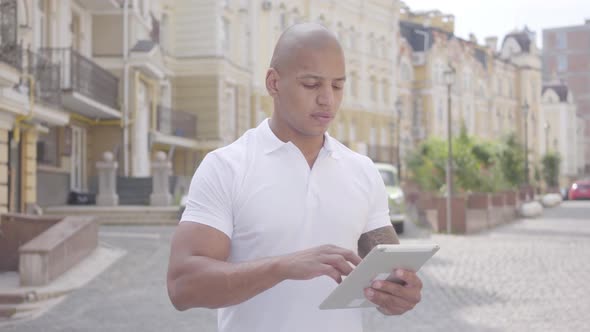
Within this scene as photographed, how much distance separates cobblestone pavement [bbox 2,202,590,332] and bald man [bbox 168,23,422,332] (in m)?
5.97

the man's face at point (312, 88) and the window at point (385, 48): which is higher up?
the window at point (385, 48)

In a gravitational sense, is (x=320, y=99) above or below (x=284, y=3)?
below

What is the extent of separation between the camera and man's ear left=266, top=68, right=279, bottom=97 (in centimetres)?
255

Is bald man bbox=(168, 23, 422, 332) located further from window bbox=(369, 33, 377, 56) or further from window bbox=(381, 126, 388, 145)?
window bbox=(381, 126, 388, 145)

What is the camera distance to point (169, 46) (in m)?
34.8

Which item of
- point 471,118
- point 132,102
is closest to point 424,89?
point 471,118

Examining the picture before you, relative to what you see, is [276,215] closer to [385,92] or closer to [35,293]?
→ [35,293]

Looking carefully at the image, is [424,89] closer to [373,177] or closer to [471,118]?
[471,118]

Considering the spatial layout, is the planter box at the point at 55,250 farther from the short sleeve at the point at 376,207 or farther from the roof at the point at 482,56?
the roof at the point at 482,56

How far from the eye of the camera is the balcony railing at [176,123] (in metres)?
31.5

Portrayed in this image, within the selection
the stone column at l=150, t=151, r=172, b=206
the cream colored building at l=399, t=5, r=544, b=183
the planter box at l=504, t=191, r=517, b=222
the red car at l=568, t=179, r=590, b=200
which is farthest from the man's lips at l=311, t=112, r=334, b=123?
the red car at l=568, t=179, r=590, b=200

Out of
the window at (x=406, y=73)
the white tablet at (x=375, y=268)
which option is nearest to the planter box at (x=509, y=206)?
the white tablet at (x=375, y=268)

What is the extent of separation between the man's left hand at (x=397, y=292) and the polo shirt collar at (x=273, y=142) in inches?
19.8

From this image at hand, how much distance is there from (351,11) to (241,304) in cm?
4837
